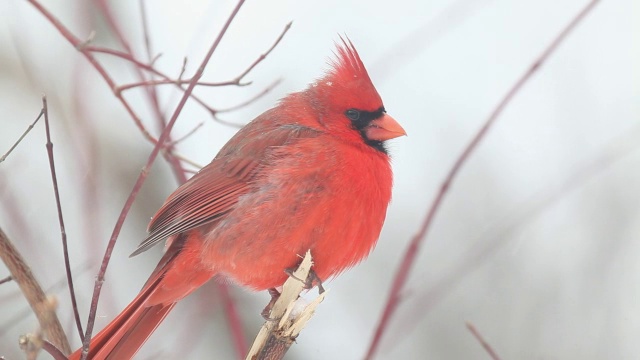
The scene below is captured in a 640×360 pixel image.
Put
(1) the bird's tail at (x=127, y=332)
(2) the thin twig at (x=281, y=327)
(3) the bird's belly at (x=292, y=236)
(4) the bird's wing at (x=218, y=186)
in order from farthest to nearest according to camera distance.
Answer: (4) the bird's wing at (x=218, y=186)
(3) the bird's belly at (x=292, y=236)
(1) the bird's tail at (x=127, y=332)
(2) the thin twig at (x=281, y=327)

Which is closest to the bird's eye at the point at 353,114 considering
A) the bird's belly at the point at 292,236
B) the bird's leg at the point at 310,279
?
the bird's belly at the point at 292,236

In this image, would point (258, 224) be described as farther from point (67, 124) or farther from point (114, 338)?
point (67, 124)

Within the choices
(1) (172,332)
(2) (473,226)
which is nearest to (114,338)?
(1) (172,332)

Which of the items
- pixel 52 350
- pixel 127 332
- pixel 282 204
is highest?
pixel 282 204

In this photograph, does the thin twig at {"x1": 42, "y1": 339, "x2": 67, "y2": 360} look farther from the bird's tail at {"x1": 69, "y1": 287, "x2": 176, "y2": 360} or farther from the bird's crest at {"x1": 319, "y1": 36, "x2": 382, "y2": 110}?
the bird's crest at {"x1": 319, "y1": 36, "x2": 382, "y2": 110}

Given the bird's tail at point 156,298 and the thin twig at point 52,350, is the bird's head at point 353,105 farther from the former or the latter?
the thin twig at point 52,350

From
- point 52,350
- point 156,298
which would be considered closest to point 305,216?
point 156,298

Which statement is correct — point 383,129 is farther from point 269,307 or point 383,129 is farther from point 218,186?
point 269,307
